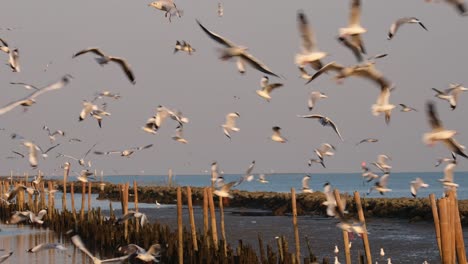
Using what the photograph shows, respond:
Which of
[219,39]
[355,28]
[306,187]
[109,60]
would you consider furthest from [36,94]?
[306,187]

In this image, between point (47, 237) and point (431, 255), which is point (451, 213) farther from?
point (47, 237)

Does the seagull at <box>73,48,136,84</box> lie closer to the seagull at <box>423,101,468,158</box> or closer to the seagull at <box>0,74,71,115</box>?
the seagull at <box>0,74,71,115</box>

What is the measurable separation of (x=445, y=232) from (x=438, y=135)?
2153 mm

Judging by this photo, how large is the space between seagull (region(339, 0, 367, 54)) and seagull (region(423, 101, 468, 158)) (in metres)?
1.02

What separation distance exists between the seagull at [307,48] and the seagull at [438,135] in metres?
1.36

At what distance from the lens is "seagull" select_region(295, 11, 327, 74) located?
8.02 meters

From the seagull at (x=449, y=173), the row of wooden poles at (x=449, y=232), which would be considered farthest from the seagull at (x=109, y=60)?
the seagull at (x=449, y=173)

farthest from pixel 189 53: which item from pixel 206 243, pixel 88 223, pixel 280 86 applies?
pixel 88 223

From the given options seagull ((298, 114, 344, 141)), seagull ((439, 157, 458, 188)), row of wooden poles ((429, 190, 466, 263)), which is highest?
seagull ((298, 114, 344, 141))

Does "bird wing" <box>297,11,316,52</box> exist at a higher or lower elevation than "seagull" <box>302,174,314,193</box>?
higher

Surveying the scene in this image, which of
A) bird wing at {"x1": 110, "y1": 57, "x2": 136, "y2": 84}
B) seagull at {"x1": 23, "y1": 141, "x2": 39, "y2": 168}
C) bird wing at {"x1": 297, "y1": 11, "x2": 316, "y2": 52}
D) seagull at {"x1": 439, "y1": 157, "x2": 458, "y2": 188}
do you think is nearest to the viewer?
bird wing at {"x1": 297, "y1": 11, "x2": 316, "y2": 52}

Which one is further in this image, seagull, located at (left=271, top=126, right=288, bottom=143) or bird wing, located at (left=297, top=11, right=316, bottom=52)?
seagull, located at (left=271, top=126, right=288, bottom=143)

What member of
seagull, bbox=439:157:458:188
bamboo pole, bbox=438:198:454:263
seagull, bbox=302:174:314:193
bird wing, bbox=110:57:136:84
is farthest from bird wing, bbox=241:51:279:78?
seagull, bbox=302:174:314:193

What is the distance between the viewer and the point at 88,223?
2902 cm
